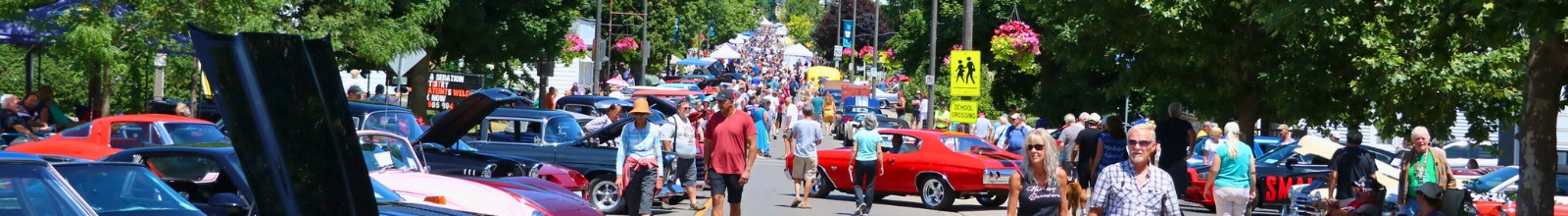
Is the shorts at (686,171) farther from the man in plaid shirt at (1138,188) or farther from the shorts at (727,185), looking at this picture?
the man in plaid shirt at (1138,188)

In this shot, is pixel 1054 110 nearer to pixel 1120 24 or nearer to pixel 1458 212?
pixel 1120 24

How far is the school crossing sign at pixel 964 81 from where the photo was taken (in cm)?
2438

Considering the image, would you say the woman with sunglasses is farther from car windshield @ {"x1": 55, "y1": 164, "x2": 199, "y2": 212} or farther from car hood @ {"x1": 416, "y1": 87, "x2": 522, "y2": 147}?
car hood @ {"x1": 416, "y1": 87, "x2": 522, "y2": 147}

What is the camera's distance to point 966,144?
677 inches

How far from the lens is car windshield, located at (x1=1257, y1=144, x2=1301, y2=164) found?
17.8 metres

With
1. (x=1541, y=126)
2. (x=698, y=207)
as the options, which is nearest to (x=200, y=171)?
(x=698, y=207)

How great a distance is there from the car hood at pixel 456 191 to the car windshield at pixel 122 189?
254cm

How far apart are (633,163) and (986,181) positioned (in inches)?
176

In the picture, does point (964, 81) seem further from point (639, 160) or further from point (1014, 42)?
point (639, 160)

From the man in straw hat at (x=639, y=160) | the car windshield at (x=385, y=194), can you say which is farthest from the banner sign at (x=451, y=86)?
the car windshield at (x=385, y=194)

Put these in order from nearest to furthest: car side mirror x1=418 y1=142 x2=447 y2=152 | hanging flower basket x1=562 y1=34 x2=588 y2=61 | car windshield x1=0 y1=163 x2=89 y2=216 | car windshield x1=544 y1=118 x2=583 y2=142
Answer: car windshield x1=0 y1=163 x2=89 y2=216
car side mirror x1=418 y1=142 x2=447 y2=152
car windshield x1=544 y1=118 x2=583 y2=142
hanging flower basket x1=562 y1=34 x2=588 y2=61

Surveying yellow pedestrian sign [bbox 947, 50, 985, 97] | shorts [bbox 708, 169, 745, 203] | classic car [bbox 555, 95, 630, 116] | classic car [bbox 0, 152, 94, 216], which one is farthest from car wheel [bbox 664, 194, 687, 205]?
classic car [bbox 555, 95, 630, 116]

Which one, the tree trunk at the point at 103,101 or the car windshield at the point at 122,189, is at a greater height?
the tree trunk at the point at 103,101

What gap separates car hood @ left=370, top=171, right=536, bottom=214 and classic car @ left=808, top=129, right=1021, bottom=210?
22.2 feet
